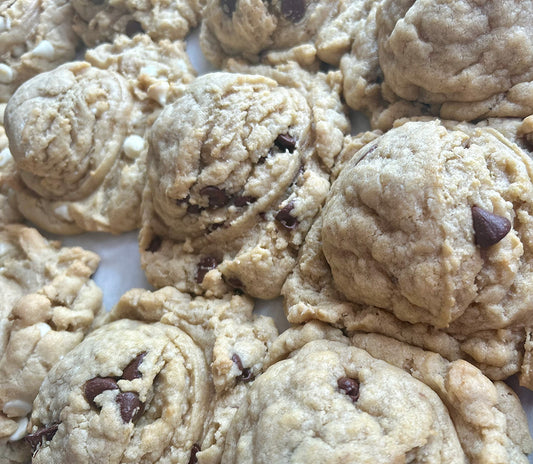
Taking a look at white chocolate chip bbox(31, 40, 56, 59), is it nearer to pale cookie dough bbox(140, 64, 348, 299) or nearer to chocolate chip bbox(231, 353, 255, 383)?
pale cookie dough bbox(140, 64, 348, 299)

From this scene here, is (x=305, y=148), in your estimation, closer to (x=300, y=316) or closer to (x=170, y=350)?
(x=300, y=316)

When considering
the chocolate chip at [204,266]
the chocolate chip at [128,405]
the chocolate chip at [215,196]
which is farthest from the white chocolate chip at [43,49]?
the chocolate chip at [128,405]

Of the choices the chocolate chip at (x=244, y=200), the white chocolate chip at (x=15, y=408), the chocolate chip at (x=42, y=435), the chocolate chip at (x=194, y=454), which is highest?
the chocolate chip at (x=244, y=200)

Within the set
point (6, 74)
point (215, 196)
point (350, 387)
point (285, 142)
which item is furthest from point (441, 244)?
point (6, 74)

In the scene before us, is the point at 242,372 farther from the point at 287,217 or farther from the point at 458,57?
the point at 458,57

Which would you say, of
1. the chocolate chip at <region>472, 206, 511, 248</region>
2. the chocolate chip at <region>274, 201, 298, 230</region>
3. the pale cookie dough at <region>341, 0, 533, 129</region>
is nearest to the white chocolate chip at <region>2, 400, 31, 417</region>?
the chocolate chip at <region>274, 201, 298, 230</region>

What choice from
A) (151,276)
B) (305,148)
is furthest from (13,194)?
(305,148)

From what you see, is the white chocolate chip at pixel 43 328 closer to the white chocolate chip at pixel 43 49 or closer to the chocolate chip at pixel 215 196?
the chocolate chip at pixel 215 196
